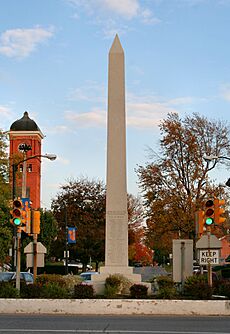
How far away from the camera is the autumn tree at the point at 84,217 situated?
62.2m

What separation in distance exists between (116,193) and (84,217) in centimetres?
4000

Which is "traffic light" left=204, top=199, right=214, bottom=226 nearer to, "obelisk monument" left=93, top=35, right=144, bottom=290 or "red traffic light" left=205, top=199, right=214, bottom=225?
"red traffic light" left=205, top=199, right=214, bottom=225

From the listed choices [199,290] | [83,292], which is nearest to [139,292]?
[83,292]

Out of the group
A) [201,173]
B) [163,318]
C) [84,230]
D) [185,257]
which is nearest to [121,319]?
[163,318]

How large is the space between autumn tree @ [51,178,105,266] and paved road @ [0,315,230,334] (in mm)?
44068

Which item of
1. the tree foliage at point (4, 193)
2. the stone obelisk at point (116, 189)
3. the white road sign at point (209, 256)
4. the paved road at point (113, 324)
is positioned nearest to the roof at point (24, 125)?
the tree foliage at point (4, 193)

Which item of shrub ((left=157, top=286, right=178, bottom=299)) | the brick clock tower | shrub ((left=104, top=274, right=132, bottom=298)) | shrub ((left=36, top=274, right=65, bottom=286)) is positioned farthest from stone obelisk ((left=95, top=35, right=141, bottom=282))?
the brick clock tower

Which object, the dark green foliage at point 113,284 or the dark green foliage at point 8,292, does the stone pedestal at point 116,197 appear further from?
the dark green foliage at point 8,292

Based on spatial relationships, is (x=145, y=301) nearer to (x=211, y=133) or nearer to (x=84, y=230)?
(x=211, y=133)

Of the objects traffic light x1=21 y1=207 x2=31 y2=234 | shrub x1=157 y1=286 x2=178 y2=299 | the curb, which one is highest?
traffic light x1=21 y1=207 x2=31 y2=234

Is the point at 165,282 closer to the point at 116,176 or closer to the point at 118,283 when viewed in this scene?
the point at 118,283

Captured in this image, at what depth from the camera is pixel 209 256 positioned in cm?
1966

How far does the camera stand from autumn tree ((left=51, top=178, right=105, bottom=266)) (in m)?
62.2

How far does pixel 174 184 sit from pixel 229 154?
466 cm
